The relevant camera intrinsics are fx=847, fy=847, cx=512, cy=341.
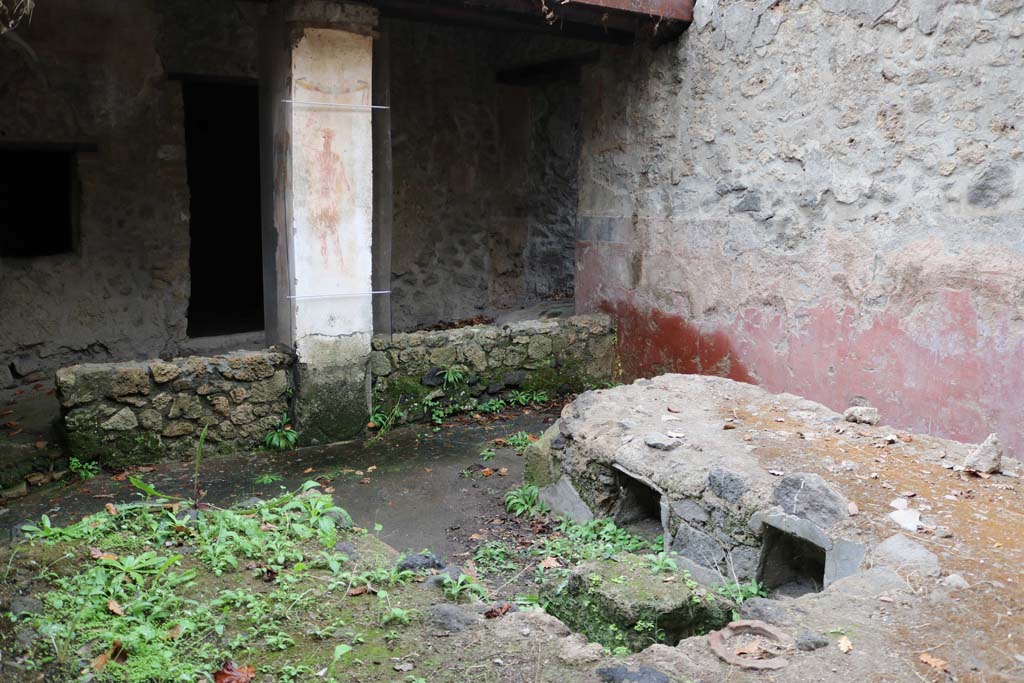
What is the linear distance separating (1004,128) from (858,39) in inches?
42.3

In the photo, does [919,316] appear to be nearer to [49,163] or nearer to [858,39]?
[858,39]

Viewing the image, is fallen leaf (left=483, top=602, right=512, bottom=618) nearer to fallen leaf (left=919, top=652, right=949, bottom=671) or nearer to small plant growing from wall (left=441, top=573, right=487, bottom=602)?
small plant growing from wall (left=441, top=573, right=487, bottom=602)

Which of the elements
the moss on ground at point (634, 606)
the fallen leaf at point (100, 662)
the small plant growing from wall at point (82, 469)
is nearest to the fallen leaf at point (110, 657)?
the fallen leaf at point (100, 662)

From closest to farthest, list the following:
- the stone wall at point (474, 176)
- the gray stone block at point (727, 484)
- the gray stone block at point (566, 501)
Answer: the gray stone block at point (727, 484), the gray stone block at point (566, 501), the stone wall at point (474, 176)

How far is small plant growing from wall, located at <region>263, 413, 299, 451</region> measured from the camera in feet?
17.5

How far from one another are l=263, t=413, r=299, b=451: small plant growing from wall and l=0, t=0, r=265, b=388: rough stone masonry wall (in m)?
2.55

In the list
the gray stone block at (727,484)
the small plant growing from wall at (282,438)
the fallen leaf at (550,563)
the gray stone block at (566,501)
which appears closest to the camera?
the gray stone block at (727,484)

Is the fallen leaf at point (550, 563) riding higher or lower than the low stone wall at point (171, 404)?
lower

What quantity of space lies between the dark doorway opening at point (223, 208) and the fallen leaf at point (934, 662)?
7.32 m

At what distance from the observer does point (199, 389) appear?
5082 mm

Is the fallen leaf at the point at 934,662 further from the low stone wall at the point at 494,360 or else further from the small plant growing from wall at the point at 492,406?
the small plant growing from wall at the point at 492,406

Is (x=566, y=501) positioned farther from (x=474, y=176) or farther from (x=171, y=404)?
(x=474, y=176)

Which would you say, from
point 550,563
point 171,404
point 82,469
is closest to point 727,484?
point 550,563

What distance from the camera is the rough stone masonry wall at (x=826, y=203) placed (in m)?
4.48
